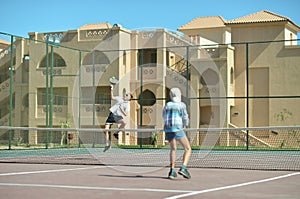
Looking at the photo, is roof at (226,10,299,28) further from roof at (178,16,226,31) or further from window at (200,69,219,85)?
window at (200,69,219,85)

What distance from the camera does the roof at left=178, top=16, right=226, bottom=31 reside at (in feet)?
154

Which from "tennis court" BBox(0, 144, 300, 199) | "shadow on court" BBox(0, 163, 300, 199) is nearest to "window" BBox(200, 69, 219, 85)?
"tennis court" BBox(0, 144, 300, 199)

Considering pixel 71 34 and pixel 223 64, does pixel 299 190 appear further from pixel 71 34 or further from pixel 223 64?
pixel 71 34

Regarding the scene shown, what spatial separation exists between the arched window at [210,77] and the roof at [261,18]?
628 centimetres

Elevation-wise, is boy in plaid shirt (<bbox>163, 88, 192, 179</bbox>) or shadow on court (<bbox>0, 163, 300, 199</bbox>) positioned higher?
boy in plaid shirt (<bbox>163, 88, 192, 179</bbox>)

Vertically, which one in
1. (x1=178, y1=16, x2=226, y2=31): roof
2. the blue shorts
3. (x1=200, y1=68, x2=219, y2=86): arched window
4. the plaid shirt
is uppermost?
(x1=178, y1=16, x2=226, y2=31): roof

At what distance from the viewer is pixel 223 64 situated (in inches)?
1419

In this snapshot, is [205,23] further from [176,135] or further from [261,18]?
[176,135]

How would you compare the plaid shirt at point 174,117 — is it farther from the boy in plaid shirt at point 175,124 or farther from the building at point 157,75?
the building at point 157,75

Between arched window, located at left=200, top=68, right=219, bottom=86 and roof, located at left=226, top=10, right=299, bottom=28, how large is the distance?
6.28 metres

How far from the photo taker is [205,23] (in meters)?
48.0

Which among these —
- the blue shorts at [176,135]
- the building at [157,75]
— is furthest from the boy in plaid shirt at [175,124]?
the building at [157,75]

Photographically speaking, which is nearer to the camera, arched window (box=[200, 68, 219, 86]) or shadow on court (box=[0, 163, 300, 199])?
shadow on court (box=[0, 163, 300, 199])

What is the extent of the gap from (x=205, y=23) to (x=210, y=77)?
12633 millimetres
